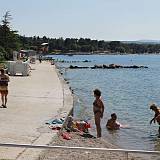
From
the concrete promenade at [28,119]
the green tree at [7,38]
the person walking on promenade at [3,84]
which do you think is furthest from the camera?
the green tree at [7,38]

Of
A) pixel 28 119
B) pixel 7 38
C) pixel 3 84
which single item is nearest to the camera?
pixel 28 119

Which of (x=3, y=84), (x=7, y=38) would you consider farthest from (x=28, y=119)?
(x=7, y=38)

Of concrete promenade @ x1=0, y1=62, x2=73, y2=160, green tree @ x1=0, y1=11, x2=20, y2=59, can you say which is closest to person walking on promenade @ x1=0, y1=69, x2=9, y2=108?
concrete promenade @ x1=0, y1=62, x2=73, y2=160

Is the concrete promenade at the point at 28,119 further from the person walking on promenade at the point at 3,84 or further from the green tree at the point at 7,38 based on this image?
the green tree at the point at 7,38

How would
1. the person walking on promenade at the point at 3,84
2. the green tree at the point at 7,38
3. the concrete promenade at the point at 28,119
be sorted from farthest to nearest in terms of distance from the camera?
the green tree at the point at 7,38 < the person walking on promenade at the point at 3,84 < the concrete promenade at the point at 28,119

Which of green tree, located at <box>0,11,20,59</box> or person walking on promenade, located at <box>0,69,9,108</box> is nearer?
person walking on promenade, located at <box>0,69,9,108</box>

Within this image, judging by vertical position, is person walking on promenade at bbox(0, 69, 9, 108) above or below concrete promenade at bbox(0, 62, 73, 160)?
above

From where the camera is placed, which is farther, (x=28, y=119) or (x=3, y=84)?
(x=3, y=84)

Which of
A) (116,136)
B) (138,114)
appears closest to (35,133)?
(116,136)

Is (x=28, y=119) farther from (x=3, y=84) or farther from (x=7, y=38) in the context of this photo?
(x=7, y=38)

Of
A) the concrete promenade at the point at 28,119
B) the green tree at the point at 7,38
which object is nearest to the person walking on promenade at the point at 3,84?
the concrete promenade at the point at 28,119

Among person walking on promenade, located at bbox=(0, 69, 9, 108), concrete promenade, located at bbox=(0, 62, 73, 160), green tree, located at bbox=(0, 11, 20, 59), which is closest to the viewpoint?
concrete promenade, located at bbox=(0, 62, 73, 160)

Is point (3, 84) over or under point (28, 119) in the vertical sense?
over

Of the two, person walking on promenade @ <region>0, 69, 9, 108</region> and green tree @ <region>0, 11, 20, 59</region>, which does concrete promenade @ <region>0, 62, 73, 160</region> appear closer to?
person walking on promenade @ <region>0, 69, 9, 108</region>
